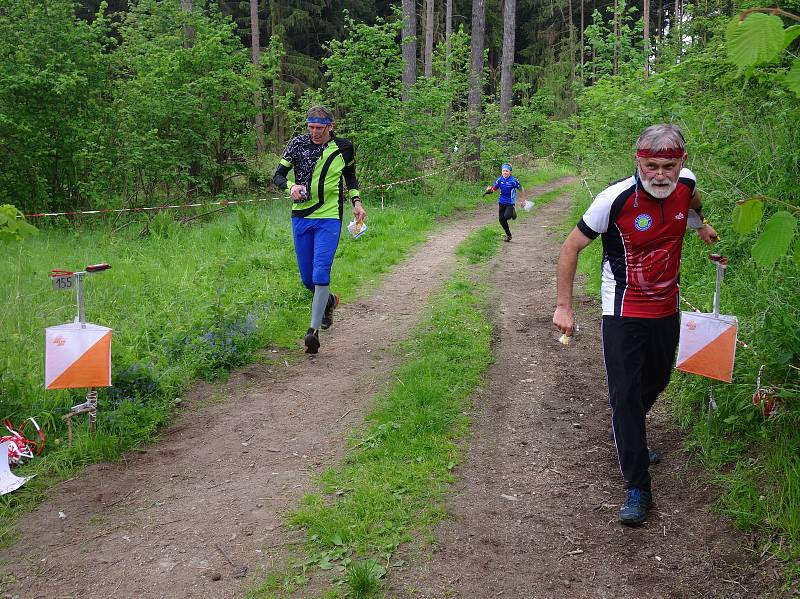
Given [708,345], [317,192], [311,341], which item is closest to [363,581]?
[708,345]

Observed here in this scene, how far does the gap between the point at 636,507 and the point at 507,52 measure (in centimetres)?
2556

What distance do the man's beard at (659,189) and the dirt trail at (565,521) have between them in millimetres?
1757

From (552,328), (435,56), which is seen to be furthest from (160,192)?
(435,56)

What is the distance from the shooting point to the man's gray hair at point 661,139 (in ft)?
12.4

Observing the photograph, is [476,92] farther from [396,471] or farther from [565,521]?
[565,521]

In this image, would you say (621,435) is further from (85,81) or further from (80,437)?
(85,81)

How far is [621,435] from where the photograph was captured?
160 inches

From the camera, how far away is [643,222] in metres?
3.91

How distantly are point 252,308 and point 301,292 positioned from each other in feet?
3.40

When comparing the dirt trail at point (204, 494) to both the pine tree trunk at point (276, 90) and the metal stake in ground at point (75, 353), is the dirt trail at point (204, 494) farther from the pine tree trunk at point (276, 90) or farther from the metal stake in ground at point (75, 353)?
the pine tree trunk at point (276, 90)

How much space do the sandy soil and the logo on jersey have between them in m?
1.60

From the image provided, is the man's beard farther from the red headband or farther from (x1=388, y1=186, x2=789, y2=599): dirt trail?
(x1=388, y1=186, x2=789, y2=599): dirt trail

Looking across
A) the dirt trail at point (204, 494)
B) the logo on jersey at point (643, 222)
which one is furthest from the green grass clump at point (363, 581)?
the logo on jersey at point (643, 222)

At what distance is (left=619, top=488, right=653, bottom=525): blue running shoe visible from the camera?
12.9 ft
